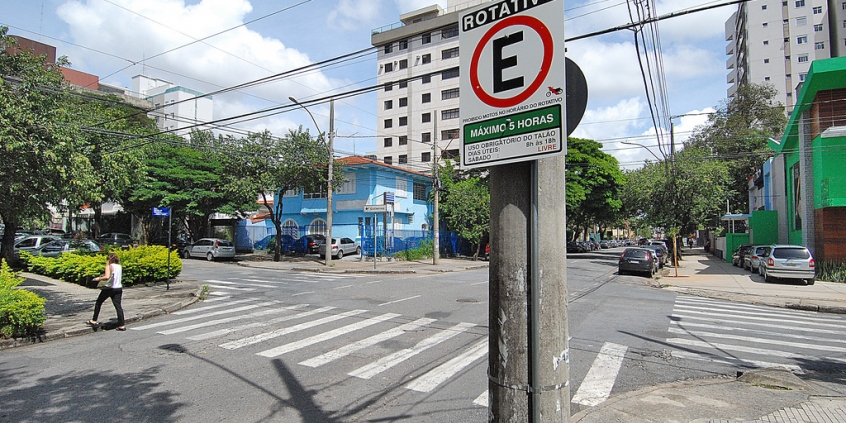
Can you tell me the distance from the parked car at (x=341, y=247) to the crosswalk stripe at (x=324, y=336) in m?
20.6

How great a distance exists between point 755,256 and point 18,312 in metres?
29.3

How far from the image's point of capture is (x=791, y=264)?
750 inches

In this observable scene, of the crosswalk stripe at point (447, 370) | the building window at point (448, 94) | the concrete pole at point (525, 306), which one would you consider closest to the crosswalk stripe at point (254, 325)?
the crosswalk stripe at point (447, 370)

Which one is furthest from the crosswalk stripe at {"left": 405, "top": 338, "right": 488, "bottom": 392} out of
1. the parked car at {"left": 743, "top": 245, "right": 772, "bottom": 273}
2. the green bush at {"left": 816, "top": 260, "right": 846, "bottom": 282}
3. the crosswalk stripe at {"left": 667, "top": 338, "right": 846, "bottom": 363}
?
the green bush at {"left": 816, "top": 260, "right": 846, "bottom": 282}

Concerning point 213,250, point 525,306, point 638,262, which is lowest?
point 638,262

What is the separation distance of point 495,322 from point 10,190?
36.8ft

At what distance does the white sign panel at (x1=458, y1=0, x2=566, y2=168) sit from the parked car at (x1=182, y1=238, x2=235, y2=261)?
101ft

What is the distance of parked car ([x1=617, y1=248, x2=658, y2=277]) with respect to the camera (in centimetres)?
2373

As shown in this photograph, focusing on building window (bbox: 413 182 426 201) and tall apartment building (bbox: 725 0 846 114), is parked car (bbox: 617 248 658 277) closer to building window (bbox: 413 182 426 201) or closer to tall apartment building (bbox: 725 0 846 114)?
building window (bbox: 413 182 426 201)

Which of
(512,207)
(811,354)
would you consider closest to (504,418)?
(512,207)

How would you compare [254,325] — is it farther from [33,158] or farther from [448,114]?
[448,114]

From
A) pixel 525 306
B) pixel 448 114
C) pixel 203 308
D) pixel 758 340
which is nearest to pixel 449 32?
pixel 448 114

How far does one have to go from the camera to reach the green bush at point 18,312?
25.9ft

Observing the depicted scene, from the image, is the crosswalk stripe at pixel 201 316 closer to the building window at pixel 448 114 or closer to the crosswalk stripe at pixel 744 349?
the crosswalk stripe at pixel 744 349
